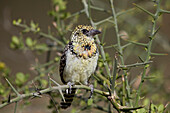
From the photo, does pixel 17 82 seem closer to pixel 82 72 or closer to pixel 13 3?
pixel 82 72

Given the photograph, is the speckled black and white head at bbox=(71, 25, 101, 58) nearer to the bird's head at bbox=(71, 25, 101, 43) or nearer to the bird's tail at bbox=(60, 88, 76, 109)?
the bird's head at bbox=(71, 25, 101, 43)

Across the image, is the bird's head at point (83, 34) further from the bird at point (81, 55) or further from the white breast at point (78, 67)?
the white breast at point (78, 67)

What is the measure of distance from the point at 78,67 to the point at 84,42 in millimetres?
252

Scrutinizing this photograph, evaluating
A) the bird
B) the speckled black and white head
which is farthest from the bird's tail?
the speckled black and white head

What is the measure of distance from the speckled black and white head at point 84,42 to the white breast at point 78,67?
49mm

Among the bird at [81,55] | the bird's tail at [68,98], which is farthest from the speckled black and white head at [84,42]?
the bird's tail at [68,98]

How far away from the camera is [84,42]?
272 cm

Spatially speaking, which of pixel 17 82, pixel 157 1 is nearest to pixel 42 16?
pixel 17 82

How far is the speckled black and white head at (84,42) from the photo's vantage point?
2.66 meters

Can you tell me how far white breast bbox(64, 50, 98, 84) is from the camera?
2.66 meters

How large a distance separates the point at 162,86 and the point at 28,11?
5.78 m

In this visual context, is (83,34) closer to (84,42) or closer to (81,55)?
(84,42)

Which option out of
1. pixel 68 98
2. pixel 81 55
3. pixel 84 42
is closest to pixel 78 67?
Answer: pixel 81 55

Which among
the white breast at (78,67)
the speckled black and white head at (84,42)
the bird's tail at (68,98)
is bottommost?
the bird's tail at (68,98)
